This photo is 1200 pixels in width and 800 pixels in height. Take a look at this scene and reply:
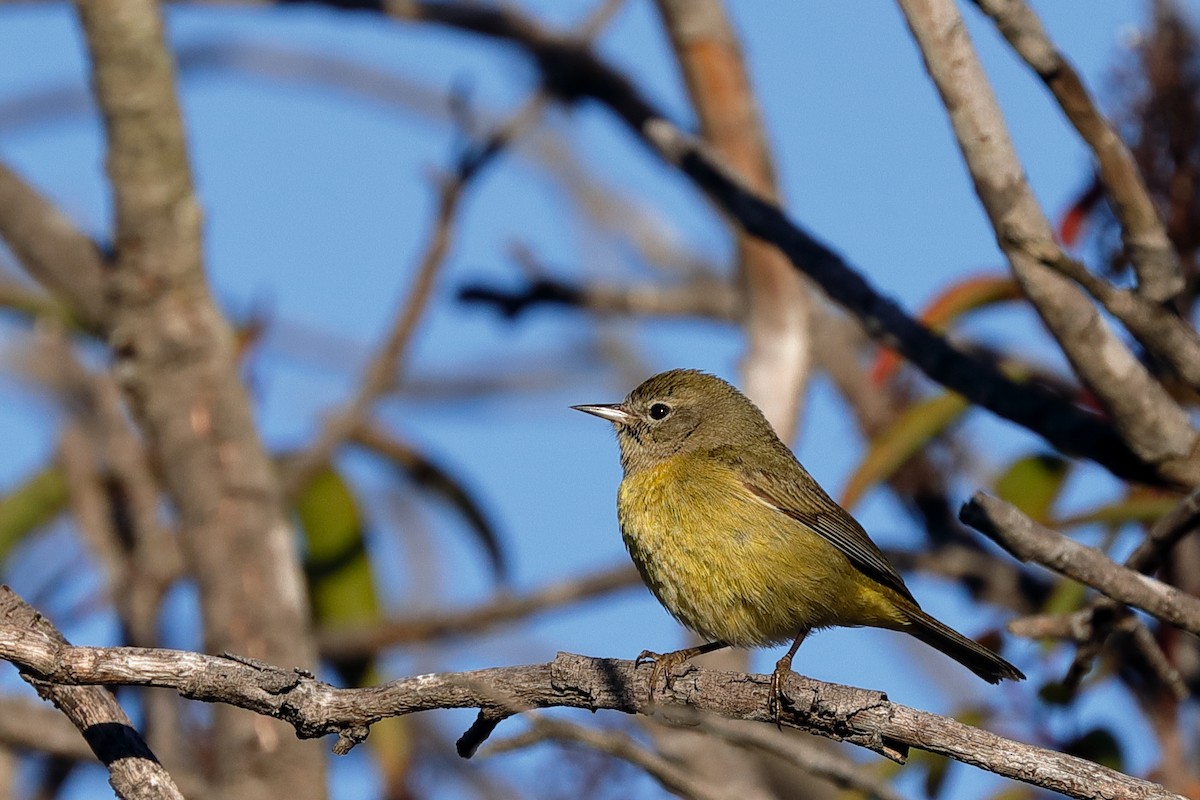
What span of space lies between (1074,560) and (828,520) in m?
1.50

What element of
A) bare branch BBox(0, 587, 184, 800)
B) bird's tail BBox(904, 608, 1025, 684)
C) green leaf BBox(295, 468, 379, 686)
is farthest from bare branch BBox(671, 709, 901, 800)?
green leaf BBox(295, 468, 379, 686)

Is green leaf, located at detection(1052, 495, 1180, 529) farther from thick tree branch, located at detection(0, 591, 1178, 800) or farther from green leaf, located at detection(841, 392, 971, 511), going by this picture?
thick tree branch, located at detection(0, 591, 1178, 800)

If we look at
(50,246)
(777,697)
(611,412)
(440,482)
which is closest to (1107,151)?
(777,697)

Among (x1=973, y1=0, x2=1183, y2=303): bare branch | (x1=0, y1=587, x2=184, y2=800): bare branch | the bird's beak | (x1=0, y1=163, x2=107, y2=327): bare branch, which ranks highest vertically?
(x1=0, y1=163, x2=107, y2=327): bare branch

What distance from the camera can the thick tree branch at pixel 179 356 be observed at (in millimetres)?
5508

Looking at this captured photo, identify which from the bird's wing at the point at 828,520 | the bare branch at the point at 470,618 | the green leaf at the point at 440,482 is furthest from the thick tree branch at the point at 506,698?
the green leaf at the point at 440,482

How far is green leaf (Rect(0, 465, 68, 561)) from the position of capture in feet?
20.5

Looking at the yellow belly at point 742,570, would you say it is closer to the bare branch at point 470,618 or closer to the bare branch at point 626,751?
the bare branch at point 470,618

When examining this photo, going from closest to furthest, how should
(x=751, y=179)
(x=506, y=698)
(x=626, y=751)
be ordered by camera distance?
(x=626, y=751), (x=506, y=698), (x=751, y=179)

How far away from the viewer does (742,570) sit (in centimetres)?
455

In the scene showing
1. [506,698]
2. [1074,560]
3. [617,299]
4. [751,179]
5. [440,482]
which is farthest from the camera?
[617,299]

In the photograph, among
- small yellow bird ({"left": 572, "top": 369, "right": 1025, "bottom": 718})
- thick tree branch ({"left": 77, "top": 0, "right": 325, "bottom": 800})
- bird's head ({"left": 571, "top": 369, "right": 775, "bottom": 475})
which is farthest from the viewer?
thick tree branch ({"left": 77, "top": 0, "right": 325, "bottom": 800})

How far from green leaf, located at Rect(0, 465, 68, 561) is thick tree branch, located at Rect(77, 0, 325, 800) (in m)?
0.78

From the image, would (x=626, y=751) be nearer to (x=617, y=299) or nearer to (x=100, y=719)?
(x=100, y=719)
